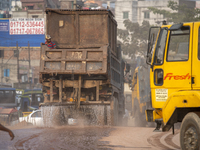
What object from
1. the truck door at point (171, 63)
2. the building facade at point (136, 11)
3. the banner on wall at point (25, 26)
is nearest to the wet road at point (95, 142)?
the truck door at point (171, 63)

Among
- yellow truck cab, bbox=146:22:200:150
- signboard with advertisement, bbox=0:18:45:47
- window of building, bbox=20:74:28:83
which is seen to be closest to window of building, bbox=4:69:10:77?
window of building, bbox=20:74:28:83

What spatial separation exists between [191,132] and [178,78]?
3.27 ft

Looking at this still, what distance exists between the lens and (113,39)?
1393 centimetres

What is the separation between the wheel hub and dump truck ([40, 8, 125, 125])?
215 inches

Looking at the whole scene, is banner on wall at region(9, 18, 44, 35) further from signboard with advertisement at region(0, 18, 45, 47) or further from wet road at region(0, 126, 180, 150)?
wet road at region(0, 126, 180, 150)

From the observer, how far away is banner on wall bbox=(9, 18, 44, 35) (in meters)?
51.6

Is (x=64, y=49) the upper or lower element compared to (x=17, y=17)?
lower

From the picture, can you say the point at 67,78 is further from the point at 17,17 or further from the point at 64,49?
the point at 17,17

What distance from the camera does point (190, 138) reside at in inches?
239

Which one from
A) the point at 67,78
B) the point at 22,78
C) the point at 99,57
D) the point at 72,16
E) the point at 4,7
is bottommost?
the point at 22,78

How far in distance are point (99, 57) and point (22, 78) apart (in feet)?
142

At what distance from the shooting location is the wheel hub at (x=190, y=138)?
5969mm

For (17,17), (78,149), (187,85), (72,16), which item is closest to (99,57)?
(72,16)

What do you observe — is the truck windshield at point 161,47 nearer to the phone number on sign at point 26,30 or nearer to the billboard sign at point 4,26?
the phone number on sign at point 26,30
